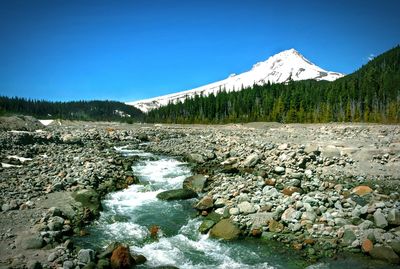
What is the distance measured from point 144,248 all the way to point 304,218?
6.50 meters

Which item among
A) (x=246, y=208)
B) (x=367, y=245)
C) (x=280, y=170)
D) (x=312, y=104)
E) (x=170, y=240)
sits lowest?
(x=170, y=240)

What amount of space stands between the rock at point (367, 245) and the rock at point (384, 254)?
172 millimetres

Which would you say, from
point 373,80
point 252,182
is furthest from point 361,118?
point 252,182

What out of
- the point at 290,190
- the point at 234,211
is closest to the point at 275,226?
the point at 234,211

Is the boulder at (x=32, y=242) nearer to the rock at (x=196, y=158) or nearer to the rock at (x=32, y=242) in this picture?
the rock at (x=32, y=242)

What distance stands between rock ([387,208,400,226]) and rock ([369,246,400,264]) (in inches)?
71.2

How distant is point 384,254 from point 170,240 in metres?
7.63

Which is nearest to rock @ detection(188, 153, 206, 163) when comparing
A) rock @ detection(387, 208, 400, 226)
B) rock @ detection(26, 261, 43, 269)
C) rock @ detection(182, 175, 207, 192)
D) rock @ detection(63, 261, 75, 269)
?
rock @ detection(182, 175, 207, 192)

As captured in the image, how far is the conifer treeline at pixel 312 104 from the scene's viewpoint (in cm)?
8153

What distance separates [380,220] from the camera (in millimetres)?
12422

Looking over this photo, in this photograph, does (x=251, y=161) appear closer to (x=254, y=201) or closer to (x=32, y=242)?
(x=254, y=201)

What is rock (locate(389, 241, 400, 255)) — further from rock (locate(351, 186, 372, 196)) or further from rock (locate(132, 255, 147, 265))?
rock (locate(132, 255, 147, 265))

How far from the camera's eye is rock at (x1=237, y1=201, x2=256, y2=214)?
14.7 meters

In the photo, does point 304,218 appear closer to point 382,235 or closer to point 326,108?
point 382,235
